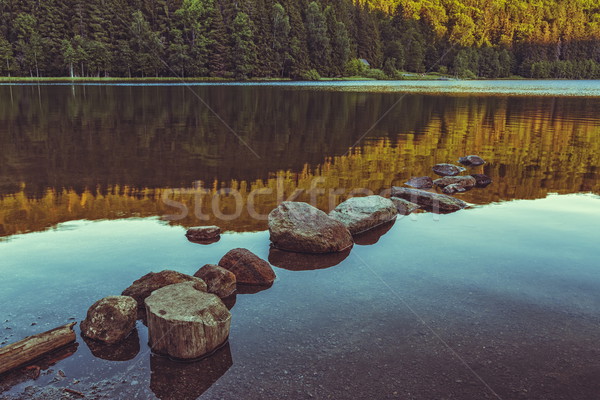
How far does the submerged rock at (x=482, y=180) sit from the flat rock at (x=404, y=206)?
5.27m

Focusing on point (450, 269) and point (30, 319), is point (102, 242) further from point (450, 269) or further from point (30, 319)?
point (450, 269)

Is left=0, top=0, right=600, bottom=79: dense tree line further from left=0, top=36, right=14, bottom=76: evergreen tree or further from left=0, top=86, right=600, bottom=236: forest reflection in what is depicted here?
left=0, top=86, right=600, bottom=236: forest reflection

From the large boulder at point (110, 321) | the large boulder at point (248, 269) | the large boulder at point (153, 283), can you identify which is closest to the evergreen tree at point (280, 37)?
the large boulder at point (248, 269)

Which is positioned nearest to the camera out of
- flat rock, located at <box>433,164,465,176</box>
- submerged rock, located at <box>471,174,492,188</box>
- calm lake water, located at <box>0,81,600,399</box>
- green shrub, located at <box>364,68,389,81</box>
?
calm lake water, located at <box>0,81,600,399</box>

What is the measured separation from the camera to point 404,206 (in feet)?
50.6

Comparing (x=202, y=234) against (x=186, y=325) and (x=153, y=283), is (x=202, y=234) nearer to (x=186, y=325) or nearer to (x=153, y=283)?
(x=153, y=283)

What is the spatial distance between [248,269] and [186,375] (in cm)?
320

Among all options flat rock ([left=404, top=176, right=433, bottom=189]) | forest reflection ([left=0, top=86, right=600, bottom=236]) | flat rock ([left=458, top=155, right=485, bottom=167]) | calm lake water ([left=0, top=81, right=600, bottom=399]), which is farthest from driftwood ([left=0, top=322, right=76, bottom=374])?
flat rock ([left=458, top=155, right=485, bottom=167])

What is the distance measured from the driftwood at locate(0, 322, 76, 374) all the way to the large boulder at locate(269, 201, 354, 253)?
545cm

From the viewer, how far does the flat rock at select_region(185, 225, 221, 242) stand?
39.6ft

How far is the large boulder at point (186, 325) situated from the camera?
7.05 m

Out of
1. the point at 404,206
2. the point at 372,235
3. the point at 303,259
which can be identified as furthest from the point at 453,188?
the point at 303,259

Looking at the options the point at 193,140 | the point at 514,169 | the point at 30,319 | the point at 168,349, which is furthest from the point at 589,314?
the point at 193,140

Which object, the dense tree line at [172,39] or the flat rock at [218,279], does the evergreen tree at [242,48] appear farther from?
the flat rock at [218,279]
